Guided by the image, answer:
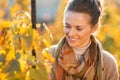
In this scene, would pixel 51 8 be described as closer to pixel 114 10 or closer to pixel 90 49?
pixel 114 10

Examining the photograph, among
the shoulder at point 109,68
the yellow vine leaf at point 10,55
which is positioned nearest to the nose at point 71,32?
the shoulder at point 109,68

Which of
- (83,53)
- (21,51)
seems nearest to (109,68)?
(83,53)

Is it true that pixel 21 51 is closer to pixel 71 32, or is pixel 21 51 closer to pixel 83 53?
pixel 71 32

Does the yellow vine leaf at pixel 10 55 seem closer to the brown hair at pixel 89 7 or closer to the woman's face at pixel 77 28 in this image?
the woman's face at pixel 77 28

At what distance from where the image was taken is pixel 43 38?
2980 mm

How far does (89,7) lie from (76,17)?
0.15 metres

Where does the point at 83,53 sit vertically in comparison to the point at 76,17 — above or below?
below

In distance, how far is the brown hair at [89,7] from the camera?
400cm

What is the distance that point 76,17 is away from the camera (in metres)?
3.93

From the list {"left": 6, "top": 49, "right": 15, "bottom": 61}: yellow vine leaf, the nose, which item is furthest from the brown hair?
{"left": 6, "top": 49, "right": 15, "bottom": 61}: yellow vine leaf

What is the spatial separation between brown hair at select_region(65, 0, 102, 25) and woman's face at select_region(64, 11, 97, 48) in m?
0.03

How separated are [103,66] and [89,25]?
15.6 inches

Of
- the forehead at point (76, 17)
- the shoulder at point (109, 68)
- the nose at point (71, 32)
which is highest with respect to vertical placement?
the forehead at point (76, 17)

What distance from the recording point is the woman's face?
3850mm
